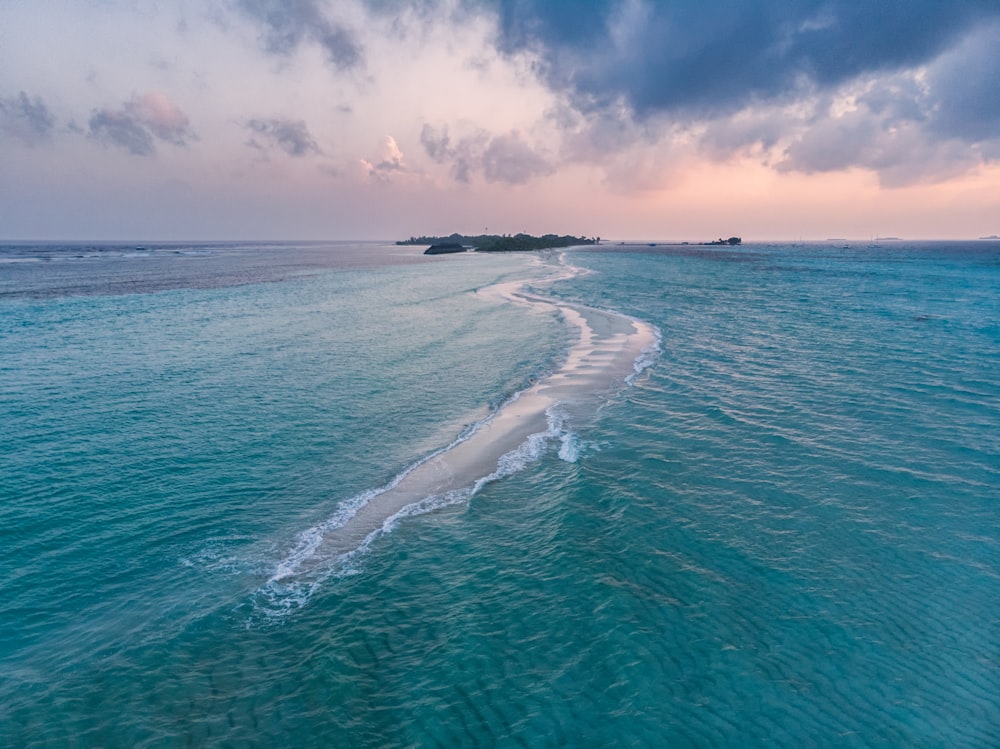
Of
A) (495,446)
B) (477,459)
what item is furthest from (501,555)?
(495,446)

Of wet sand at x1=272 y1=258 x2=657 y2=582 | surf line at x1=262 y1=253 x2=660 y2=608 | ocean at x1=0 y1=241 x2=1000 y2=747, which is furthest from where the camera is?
wet sand at x1=272 y1=258 x2=657 y2=582

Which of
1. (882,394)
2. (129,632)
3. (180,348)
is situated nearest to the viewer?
(129,632)

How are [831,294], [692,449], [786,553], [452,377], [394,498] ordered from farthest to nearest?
[831,294]
[452,377]
[692,449]
[394,498]
[786,553]

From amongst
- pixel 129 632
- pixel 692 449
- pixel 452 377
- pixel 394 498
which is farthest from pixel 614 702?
pixel 452 377

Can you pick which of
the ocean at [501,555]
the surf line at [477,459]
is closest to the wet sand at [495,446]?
the surf line at [477,459]

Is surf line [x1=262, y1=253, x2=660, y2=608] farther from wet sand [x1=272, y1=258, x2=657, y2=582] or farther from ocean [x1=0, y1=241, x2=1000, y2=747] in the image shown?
ocean [x1=0, y1=241, x2=1000, y2=747]

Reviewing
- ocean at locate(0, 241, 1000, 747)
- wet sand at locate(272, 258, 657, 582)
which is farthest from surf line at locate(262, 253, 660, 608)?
ocean at locate(0, 241, 1000, 747)

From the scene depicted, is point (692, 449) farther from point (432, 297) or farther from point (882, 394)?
point (432, 297)
